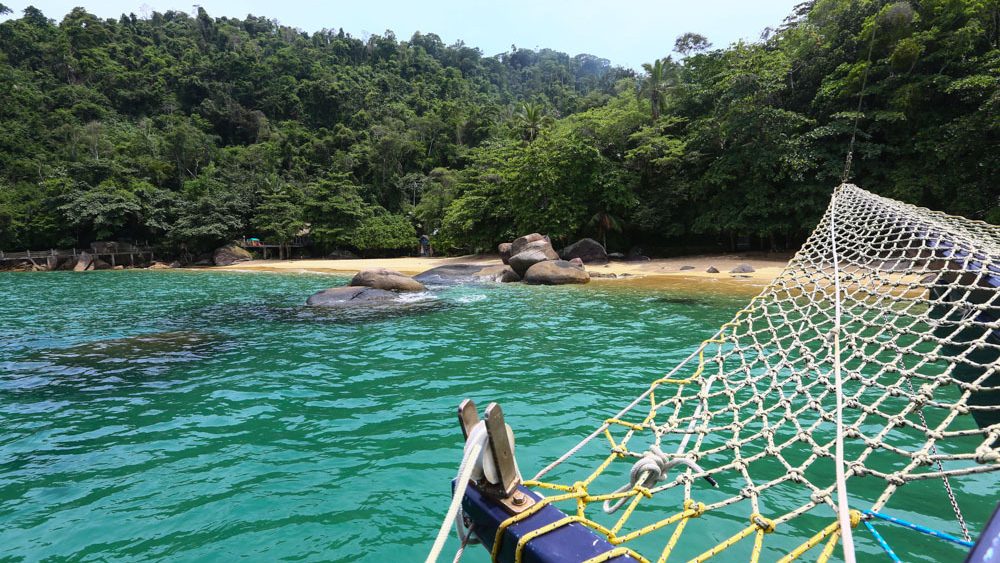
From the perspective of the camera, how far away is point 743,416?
174 inches

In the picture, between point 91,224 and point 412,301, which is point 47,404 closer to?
point 412,301

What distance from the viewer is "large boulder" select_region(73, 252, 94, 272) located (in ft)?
101

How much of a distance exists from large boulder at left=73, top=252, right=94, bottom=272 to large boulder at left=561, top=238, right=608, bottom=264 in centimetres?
3258

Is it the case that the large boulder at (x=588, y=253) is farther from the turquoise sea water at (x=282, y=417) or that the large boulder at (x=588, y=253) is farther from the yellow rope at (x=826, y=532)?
the yellow rope at (x=826, y=532)

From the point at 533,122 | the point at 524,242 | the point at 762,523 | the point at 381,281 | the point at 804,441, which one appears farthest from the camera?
the point at 533,122

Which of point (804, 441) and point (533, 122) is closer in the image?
point (804, 441)

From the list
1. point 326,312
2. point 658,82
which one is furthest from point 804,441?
point 658,82

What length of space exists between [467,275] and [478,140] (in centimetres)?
3016

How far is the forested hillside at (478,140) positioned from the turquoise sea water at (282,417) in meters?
11.7

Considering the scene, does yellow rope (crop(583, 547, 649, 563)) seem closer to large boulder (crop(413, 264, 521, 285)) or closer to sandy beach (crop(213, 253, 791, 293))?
sandy beach (crop(213, 253, 791, 293))

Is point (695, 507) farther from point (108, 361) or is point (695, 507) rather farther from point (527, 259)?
point (527, 259)

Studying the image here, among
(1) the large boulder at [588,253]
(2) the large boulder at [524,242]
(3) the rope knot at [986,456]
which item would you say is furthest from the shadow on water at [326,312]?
(1) the large boulder at [588,253]

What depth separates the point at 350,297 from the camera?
41.7 feet

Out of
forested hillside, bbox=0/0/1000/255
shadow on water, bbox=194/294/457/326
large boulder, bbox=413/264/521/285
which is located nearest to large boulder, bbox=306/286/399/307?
shadow on water, bbox=194/294/457/326
